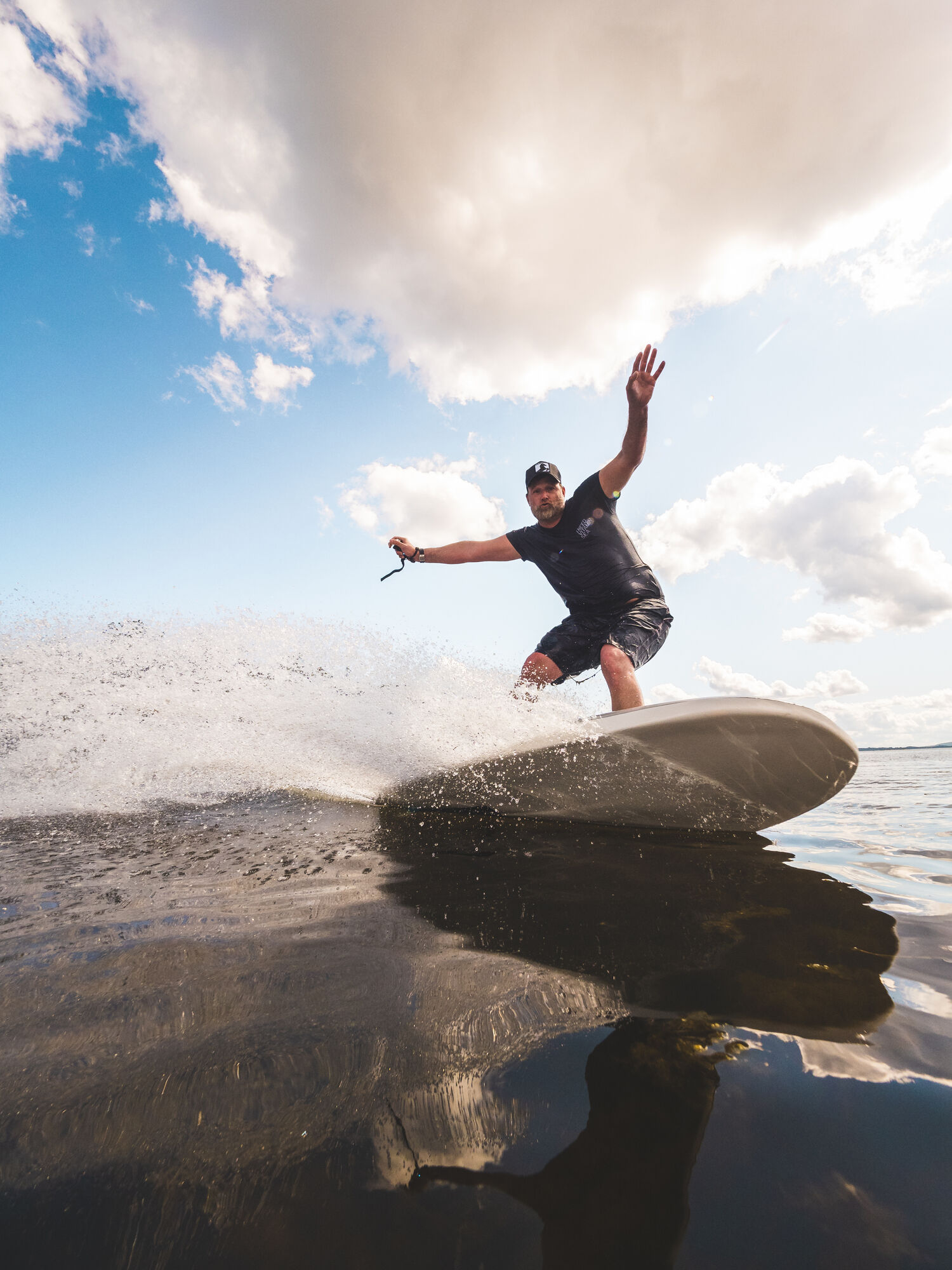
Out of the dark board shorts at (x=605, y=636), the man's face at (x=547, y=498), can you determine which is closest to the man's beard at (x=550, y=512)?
the man's face at (x=547, y=498)

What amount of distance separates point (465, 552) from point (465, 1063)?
4667 millimetres

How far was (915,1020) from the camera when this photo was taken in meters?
1.07

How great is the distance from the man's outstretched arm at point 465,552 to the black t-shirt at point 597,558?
22.9 inches

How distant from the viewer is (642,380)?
3779 mm

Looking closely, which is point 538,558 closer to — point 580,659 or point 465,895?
point 580,659

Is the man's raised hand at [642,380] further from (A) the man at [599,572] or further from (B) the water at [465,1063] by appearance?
(B) the water at [465,1063]

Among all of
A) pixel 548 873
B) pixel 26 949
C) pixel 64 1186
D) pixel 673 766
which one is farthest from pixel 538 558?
pixel 64 1186

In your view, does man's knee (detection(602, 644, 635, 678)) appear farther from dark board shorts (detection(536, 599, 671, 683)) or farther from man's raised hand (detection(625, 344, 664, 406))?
man's raised hand (detection(625, 344, 664, 406))

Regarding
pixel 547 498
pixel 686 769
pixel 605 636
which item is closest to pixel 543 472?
pixel 547 498

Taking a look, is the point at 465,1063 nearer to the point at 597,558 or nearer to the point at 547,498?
the point at 597,558

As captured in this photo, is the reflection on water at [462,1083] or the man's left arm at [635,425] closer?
the reflection on water at [462,1083]

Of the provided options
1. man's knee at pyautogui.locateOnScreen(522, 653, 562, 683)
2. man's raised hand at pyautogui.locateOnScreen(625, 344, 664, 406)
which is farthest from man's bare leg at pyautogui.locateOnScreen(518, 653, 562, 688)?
man's raised hand at pyautogui.locateOnScreen(625, 344, 664, 406)

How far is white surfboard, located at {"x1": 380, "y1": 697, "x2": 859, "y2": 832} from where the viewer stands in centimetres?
283

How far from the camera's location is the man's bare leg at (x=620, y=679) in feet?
12.2
